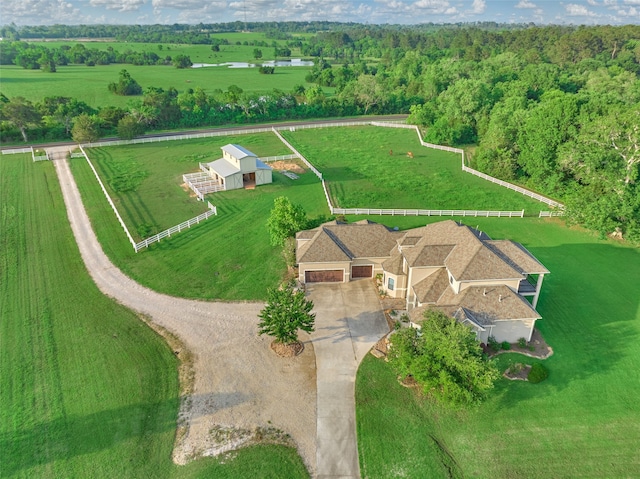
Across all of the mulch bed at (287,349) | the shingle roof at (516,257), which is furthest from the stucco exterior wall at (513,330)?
the mulch bed at (287,349)

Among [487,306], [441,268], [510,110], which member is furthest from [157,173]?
[510,110]

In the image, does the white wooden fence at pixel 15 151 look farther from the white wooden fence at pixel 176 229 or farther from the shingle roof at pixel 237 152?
the white wooden fence at pixel 176 229

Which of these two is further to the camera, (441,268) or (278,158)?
(278,158)

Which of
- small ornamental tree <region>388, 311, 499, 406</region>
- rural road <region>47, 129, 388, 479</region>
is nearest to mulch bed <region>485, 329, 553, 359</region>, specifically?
small ornamental tree <region>388, 311, 499, 406</region>

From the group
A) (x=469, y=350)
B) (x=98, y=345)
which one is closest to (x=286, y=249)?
(x=98, y=345)

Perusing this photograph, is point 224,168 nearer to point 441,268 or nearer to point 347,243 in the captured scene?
point 347,243

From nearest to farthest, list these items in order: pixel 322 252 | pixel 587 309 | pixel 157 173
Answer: pixel 587 309 → pixel 322 252 → pixel 157 173

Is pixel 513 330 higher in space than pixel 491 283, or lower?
lower
